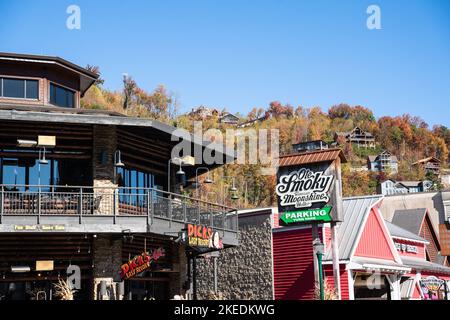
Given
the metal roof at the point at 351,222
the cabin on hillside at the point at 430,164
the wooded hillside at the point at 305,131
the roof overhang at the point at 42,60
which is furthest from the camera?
the cabin on hillside at the point at 430,164

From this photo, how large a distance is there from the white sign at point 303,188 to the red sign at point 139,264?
8.48 m

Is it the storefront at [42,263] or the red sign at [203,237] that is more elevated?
the red sign at [203,237]

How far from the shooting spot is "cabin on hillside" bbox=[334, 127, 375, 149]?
546 feet

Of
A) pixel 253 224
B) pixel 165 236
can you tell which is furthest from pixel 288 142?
pixel 165 236

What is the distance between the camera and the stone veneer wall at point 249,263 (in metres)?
36.2

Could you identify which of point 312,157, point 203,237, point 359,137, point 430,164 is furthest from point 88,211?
point 359,137

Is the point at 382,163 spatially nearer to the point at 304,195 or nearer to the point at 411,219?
the point at 411,219

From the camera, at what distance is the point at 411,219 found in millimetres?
54250

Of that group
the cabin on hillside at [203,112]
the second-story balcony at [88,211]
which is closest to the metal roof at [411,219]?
the second-story balcony at [88,211]

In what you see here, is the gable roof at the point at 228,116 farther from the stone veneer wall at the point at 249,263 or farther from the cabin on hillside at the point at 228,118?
the stone veneer wall at the point at 249,263

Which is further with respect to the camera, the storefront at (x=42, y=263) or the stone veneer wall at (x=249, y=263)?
the stone veneer wall at (x=249, y=263)
